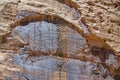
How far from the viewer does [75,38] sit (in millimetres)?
3311

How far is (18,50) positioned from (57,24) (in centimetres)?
53

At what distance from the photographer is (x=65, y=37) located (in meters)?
3.27

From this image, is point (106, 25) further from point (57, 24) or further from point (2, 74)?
point (2, 74)

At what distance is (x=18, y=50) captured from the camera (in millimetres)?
3072

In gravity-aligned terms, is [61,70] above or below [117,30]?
below

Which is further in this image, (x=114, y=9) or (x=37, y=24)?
(x=114, y=9)

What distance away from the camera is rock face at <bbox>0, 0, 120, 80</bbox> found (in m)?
3.08

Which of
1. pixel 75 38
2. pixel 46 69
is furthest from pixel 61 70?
pixel 75 38

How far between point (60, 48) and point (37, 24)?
14.0 inches

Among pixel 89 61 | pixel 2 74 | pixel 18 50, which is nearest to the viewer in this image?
pixel 2 74

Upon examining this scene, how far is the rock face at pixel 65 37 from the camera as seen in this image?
Result: 308 cm

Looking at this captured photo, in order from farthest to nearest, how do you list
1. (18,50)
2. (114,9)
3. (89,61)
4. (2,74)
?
(114,9) → (89,61) → (18,50) → (2,74)

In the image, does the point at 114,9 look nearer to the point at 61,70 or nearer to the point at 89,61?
the point at 89,61

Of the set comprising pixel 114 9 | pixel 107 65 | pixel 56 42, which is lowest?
pixel 107 65
